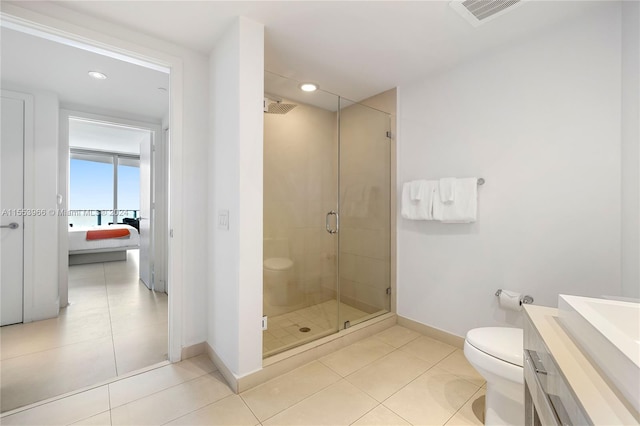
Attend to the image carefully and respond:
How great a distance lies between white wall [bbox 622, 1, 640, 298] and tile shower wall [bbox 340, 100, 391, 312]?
1.61 meters

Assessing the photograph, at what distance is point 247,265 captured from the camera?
170 centimetres

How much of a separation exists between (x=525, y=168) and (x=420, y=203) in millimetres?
769

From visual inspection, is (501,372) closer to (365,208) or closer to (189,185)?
(365,208)

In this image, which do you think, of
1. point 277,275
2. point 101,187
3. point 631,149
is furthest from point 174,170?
point 101,187

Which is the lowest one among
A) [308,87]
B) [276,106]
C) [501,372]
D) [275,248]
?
[501,372]

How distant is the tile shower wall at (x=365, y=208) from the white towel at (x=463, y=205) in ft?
2.22

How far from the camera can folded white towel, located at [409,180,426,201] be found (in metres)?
2.36

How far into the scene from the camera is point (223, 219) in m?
1.85

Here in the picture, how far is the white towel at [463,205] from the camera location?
6.84 ft

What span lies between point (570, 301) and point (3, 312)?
13.5 ft

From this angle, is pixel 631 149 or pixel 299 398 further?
pixel 299 398

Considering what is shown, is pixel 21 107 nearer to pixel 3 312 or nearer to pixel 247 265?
pixel 3 312

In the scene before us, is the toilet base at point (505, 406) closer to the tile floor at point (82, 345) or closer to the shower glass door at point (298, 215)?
the shower glass door at point (298, 215)

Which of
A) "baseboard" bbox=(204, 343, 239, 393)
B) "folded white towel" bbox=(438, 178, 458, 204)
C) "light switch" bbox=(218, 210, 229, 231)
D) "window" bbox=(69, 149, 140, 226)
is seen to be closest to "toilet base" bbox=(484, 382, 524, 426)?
"folded white towel" bbox=(438, 178, 458, 204)
